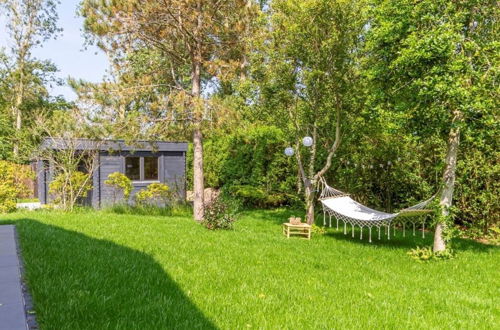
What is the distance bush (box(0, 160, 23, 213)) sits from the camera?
10.5 metres

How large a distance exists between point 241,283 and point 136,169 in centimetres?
1217

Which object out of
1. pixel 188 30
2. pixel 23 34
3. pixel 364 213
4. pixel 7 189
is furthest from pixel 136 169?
pixel 23 34

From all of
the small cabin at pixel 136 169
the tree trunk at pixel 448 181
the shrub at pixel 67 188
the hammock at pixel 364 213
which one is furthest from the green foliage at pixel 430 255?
the small cabin at pixel 136 169

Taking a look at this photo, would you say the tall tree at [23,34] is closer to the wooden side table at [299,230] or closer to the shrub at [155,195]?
the shrub at [155,195]

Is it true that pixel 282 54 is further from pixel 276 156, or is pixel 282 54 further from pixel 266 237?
pixel 276 156

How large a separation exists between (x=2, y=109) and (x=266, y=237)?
928 inches

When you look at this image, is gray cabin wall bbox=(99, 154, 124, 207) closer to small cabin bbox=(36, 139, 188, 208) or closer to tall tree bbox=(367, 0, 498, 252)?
small cabin bbox=(36, 139, 188, 208)

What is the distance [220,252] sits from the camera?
20.1 feet

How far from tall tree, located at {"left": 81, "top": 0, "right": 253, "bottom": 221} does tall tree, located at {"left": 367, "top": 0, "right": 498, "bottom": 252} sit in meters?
4.72

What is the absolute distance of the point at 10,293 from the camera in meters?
3.15

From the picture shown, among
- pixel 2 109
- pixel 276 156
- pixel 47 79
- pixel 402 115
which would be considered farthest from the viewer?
pixel 47 79

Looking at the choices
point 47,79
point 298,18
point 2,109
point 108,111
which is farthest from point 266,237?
point 47,79

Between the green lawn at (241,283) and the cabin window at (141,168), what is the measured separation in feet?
27.0

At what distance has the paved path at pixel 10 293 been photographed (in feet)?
8.41
